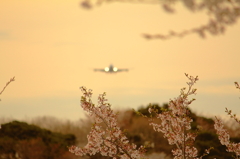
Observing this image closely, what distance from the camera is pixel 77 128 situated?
60.7ft

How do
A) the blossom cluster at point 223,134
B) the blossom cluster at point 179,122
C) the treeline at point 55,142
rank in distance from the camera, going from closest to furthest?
the blossom cluster at point 179,122 < the blossom cluster at point 223,134 < the treeline at point 55,142

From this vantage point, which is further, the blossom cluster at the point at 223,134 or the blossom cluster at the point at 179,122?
the blossom cluster at the point at 223,134

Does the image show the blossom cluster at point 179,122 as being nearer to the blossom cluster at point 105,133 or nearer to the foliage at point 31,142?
the blossom cluster at point 105,133

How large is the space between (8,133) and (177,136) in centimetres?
1025

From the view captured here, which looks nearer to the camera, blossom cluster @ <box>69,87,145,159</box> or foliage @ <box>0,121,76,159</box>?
blossom cluster @ <box>69,87,145,159</box>

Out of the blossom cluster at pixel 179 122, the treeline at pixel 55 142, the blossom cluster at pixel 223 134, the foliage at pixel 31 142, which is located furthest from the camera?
the foliage at pixel 31 142

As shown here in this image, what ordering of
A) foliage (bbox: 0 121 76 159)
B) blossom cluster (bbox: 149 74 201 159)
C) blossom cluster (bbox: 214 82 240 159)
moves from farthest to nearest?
1. foliage (bbox: 0 121 76 159)
2. blossom cluster (bbox: 214 82 240 159)
3. blossom cluster (bbox: 149 74 201 159)

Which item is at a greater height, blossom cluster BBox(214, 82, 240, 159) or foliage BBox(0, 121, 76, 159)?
foliage BBox(0, 121, 76, 159)

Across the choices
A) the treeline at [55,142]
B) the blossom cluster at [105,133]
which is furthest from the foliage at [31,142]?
the blossom cluster at [105,133]

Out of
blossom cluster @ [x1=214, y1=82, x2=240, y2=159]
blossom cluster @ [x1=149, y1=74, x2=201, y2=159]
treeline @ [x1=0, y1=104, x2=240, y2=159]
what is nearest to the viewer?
blossom cluster @ [x1=149, y1=74, x2=201, y2=159]

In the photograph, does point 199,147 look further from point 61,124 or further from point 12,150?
point 61,124

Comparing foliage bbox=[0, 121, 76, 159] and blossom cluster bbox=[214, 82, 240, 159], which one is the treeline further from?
blossom cluster bbox=[214, 82, 240, 159]

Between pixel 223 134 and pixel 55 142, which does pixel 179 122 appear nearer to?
pixel 223 134

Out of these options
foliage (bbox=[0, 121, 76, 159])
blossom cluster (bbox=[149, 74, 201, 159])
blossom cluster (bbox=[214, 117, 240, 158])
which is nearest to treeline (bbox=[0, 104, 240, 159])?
foliage (bbox=[0, 121, 76, 159])
